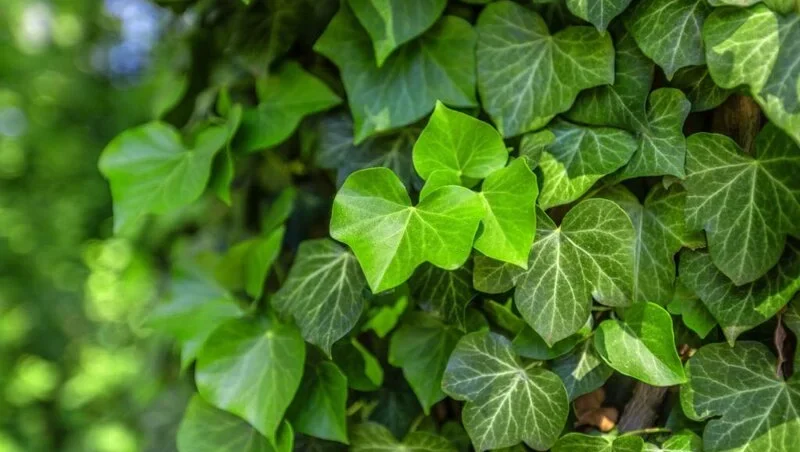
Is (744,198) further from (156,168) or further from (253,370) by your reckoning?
(156,168)

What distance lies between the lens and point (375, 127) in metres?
0.64

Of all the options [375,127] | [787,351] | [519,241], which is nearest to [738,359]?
[787,351]

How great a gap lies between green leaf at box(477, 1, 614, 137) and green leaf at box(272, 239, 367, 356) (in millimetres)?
180

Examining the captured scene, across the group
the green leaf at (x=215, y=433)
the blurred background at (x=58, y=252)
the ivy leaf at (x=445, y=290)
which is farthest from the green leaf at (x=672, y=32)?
the blurred background at (x=58, y=252)

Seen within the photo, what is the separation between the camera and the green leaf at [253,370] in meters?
0.62

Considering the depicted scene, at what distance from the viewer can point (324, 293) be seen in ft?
2.05

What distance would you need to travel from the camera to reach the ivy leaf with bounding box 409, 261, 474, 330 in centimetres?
59

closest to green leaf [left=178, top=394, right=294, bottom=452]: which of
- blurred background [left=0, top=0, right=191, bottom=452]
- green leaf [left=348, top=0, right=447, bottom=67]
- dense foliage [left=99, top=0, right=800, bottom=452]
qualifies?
dense foliage [left=99, top=0, right=800, bottom=452]

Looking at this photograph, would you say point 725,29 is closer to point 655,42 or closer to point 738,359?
point 655,42

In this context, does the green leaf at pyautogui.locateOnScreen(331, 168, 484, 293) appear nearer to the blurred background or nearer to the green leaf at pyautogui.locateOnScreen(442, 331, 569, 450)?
the green leaf at pyautogui.locateOnScreen(442, 331, 569, 450)

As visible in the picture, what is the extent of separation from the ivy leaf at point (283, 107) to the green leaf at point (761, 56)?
13.7 inches

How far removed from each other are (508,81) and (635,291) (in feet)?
0.66

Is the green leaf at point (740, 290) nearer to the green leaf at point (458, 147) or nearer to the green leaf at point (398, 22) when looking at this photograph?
the green leaf at point (458, 147)

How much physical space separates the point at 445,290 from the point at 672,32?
263 mm
